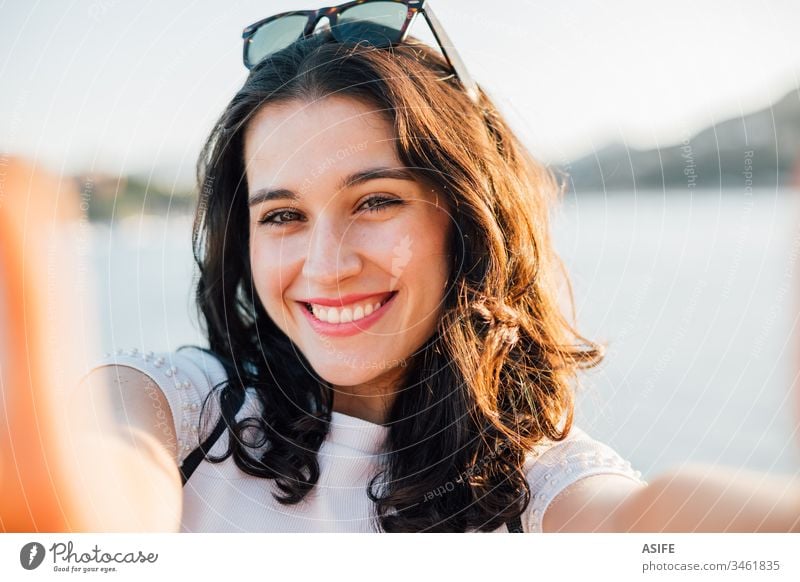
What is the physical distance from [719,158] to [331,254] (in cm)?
51

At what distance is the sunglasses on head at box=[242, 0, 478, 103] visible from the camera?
91 cm

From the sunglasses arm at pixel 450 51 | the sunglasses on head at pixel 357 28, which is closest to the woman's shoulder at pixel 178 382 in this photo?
the sunglasses on head at pixel 357 28

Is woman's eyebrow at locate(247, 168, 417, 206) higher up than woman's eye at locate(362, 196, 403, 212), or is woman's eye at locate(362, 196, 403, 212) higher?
woman's eyebrow at locate(247, 168, 417, 206)

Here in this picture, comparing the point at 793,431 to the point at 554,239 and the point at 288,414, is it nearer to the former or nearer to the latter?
the point at 554,239

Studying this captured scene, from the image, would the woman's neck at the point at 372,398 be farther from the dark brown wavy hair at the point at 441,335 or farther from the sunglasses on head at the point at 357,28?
the sunglasses on head at the point at 357,28

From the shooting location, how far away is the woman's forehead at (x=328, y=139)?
85cm

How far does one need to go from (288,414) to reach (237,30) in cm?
48

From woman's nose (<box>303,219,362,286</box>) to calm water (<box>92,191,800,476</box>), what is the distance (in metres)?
0.26

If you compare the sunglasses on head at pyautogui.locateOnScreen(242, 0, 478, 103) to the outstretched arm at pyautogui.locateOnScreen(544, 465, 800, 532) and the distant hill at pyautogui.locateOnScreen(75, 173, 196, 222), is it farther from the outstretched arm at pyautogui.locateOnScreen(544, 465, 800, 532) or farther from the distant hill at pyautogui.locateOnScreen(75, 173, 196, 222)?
the outstretched arm at pyautogui.locateOnScreen(544, 465, 800, 532)

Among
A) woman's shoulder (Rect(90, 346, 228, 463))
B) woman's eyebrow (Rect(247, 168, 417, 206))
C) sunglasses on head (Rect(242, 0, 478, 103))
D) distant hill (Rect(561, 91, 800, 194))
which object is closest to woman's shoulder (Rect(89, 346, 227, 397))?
woman's shoulder (Rect(90, 346, 228, 463))

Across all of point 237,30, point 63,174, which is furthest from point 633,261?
point 63,174

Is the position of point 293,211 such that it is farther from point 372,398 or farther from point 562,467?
point 562,467

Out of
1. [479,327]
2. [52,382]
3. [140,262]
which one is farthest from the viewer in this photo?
[140,262]
